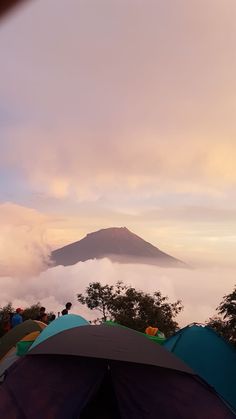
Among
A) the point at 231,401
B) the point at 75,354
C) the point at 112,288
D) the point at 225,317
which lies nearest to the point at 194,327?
the point at 231,401

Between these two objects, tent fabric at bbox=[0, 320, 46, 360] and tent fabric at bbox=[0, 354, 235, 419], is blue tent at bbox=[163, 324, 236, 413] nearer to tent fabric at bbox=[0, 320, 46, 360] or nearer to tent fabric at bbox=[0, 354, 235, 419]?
tent fabric at bbox=[0, 354, 235, 419]

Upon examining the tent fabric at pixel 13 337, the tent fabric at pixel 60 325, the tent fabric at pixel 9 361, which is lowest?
the tent fabric at pixel 9 361

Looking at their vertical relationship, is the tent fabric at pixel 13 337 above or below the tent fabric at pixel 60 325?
below

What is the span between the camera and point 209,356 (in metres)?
8.08

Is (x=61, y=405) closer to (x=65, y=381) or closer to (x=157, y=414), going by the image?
(x=65, y=381)

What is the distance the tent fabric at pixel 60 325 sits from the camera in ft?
Answer: 28.8

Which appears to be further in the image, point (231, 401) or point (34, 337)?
point (34, 337)

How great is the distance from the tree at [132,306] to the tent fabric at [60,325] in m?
18.1

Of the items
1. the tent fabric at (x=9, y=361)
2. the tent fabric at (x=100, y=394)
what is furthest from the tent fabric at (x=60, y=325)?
the tent fabric at (x=100, y=394)

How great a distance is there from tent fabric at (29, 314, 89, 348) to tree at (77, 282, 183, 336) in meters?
18.1

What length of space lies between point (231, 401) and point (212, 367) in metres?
0.73

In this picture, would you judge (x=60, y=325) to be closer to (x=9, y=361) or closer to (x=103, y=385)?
(x=9, y=361)

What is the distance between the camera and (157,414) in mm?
5172

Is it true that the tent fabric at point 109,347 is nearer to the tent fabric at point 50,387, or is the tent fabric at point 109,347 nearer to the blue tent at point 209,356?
the tent fabric at point 50,387
